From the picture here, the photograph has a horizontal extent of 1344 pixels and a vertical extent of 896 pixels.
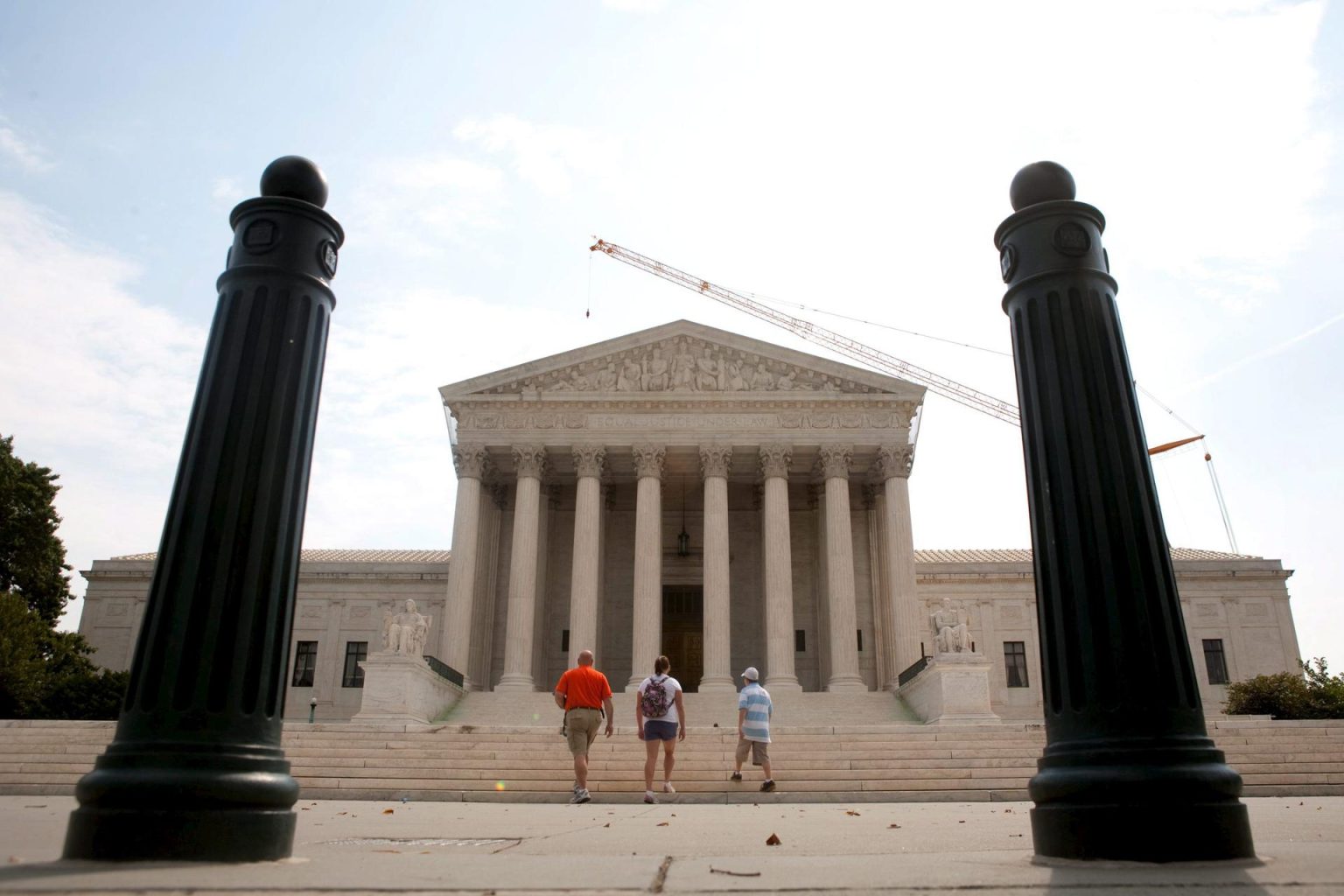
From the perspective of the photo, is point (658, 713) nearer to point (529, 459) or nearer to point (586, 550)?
point (586, 550)

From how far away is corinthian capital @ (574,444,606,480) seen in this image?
3922 centimetres

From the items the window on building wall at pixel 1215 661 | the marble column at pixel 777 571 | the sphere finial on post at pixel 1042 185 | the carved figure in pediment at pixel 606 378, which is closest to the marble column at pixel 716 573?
the marble column at pixel 777 571

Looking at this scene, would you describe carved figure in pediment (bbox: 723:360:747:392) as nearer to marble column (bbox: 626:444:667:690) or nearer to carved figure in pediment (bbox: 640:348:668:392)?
carved figure in pediment (bbox: 640:348:668:392)

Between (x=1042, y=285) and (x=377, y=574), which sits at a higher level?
(x=377, y=574)

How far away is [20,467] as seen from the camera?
145 feet

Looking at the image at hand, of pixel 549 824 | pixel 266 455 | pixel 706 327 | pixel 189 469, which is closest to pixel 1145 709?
pixel 266 455

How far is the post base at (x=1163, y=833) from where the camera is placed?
4582 millimetres

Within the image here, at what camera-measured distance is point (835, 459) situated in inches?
1545

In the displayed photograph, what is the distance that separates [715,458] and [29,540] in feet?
97.8

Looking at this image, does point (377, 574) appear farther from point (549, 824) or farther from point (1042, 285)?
point (1042, 285)

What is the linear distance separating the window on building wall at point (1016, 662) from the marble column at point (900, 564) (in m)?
15.6

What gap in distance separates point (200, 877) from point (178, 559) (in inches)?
69.0

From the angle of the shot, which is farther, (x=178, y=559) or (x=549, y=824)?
(x=549, y=824)

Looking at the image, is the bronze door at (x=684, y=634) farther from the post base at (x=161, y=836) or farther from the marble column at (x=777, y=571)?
the post base at (x=161, y=836)
